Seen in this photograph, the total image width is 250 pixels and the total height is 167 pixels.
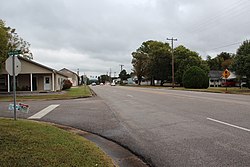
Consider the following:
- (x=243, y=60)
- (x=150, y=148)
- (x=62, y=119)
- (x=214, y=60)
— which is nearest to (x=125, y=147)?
(x=150, y=148)

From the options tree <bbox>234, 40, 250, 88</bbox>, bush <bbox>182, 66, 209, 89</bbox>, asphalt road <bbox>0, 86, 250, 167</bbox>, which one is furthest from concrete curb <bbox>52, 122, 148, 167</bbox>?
bush <bbox>182, 66, 209, 89</bbox>

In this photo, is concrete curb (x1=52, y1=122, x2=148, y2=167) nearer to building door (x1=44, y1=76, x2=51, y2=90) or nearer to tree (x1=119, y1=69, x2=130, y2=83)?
building door (x1=44, y1=76, x2=51, y2=90)

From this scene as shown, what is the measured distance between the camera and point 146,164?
537cm

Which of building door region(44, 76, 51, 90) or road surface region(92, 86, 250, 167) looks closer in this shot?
road surface region(92, 86, 250, 167)

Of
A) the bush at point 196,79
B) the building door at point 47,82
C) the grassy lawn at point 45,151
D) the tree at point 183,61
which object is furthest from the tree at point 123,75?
the grassy lawn at point 45,151

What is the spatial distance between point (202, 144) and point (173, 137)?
1.01m

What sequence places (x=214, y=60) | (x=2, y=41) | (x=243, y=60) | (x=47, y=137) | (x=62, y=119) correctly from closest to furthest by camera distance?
1. (x=47, y=137)
2. (x=62, y=119)
3. (x=2, y=41)
4. (x=243, y=60)
5. (x=214, y=60)

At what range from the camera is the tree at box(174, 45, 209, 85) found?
2552 inches

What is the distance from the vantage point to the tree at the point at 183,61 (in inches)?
2552

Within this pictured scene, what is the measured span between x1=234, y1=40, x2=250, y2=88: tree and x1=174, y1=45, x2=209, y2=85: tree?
21636 mm

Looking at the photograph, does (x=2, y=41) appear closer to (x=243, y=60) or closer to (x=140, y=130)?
(x=140, y=130)

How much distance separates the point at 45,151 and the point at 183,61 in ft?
204

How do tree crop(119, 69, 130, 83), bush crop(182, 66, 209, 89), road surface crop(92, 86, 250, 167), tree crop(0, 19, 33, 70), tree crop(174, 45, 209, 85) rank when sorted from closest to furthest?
road surface crop(92, 86, 250, 167)
tree crop(0, 19, 33, 70)
bush crop(182, 66, 209, 89)
tree crop(174, 45, 209, 85)
tree crop(119, 69, 130, 83)

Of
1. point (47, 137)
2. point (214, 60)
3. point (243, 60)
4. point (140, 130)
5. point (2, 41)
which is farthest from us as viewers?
point (214, 60)
